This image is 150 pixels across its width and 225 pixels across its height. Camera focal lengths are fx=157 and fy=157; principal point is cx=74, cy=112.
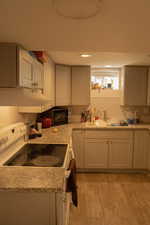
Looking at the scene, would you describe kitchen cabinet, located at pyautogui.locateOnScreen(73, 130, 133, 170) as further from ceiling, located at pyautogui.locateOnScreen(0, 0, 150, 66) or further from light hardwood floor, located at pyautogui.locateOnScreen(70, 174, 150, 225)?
ceiling, located at pyautogui.locateOnScreen(0, 0, 150, 66)

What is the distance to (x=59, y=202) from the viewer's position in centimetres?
108

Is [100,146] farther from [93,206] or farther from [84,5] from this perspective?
[84,5]

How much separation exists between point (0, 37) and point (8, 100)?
1.63 feet

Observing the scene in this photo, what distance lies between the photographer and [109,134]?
3.02m

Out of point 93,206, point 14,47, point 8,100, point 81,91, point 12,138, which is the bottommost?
point 93,206

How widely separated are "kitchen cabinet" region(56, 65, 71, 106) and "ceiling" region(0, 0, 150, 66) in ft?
5.54

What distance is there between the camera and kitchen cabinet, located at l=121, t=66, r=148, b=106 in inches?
128

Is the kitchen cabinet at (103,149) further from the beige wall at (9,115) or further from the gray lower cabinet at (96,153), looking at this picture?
the beige wall at (9,115)

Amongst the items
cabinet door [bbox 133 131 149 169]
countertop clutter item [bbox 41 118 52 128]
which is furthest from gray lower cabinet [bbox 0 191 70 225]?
cabinet door [bbox 133 131 149 169]

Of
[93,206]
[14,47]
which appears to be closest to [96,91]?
[93,206]

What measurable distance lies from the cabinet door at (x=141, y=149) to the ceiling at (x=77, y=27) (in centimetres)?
199

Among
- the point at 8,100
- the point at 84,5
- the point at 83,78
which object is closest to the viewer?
the point at 84,5

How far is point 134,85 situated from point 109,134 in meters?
1.18

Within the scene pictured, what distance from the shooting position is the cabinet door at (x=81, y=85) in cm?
327
